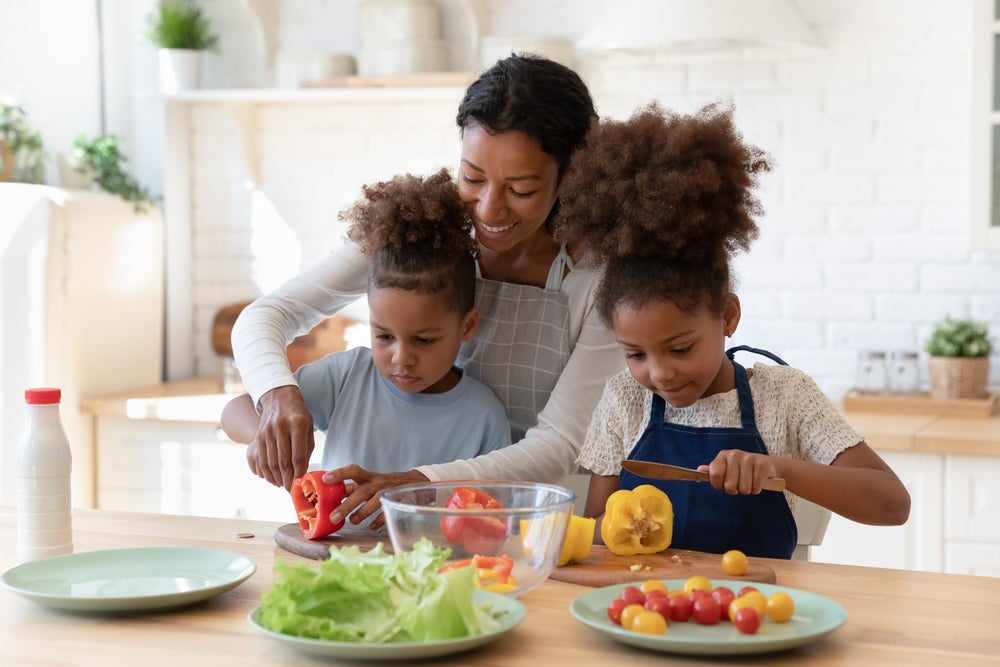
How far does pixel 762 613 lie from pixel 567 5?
2.54m

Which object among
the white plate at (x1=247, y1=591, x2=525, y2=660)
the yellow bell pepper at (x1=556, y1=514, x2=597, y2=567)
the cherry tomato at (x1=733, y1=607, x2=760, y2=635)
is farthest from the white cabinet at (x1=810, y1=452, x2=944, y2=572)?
the white plate at (x1=247, y1=591, x2=525, y2=660)

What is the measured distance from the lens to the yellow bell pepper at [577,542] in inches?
53.7

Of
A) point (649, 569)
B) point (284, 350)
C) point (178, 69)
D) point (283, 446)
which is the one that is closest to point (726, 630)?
point (649, 569)

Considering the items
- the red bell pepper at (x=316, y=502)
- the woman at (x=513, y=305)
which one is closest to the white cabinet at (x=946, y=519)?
the woman at (x=513, y=305)

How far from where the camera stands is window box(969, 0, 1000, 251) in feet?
9.21

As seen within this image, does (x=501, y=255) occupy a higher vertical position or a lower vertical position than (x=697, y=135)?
lower

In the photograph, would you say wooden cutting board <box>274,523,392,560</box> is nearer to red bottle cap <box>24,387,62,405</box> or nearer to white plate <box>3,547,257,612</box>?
white plate <box>3,547,257,612</box>

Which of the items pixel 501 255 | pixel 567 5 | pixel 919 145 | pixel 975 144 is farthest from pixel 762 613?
pixel 567 5

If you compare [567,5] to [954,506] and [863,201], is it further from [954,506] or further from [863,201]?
[954,506]

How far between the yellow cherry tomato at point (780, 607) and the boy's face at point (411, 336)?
819mm

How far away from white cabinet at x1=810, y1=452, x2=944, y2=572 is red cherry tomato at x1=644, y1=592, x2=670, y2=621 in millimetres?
1684

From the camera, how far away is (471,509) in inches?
48.0

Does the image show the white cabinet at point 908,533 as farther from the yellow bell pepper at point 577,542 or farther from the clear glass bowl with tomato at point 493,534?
the clear glass bowl with tomato at point 493,534

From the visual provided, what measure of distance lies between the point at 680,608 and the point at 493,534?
0.63 feet
